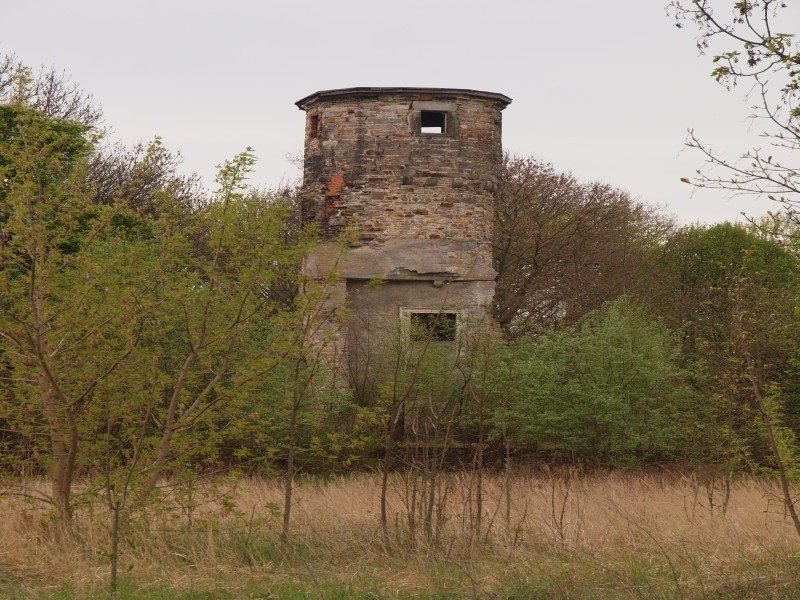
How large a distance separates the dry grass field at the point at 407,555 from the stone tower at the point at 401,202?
9.43 meters

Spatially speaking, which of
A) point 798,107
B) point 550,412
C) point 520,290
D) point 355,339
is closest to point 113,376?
point 798,107

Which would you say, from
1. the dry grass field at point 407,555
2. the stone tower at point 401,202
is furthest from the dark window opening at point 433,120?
the dry grass field at point 407,555

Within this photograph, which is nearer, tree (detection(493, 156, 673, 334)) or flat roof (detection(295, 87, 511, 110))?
flat roof (detection(295, 87, 511, 110))

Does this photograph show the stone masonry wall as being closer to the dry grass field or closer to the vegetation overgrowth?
the vegetation overgrowth

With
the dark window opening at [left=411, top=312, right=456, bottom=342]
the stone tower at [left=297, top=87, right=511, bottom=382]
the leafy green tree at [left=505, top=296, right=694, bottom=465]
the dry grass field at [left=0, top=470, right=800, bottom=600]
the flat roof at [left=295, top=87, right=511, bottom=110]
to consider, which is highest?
the flat roof at [left=295, top=87, right=511, bottom=110]

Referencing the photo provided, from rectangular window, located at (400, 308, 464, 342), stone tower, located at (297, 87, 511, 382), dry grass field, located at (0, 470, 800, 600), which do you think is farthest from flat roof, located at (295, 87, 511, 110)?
dry grass field, located at (0, 470, 800, 600)

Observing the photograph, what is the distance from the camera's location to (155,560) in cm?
841

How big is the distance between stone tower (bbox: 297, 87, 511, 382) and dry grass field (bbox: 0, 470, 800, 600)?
9.43 m

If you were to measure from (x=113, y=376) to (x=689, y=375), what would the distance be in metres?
11.1

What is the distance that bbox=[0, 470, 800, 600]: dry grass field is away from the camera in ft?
24.5

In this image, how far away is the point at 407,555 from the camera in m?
8.41

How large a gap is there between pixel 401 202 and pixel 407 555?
11.9 meters

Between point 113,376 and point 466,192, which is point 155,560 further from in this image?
point 466,192

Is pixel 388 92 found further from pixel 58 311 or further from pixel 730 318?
pixel 58 311
